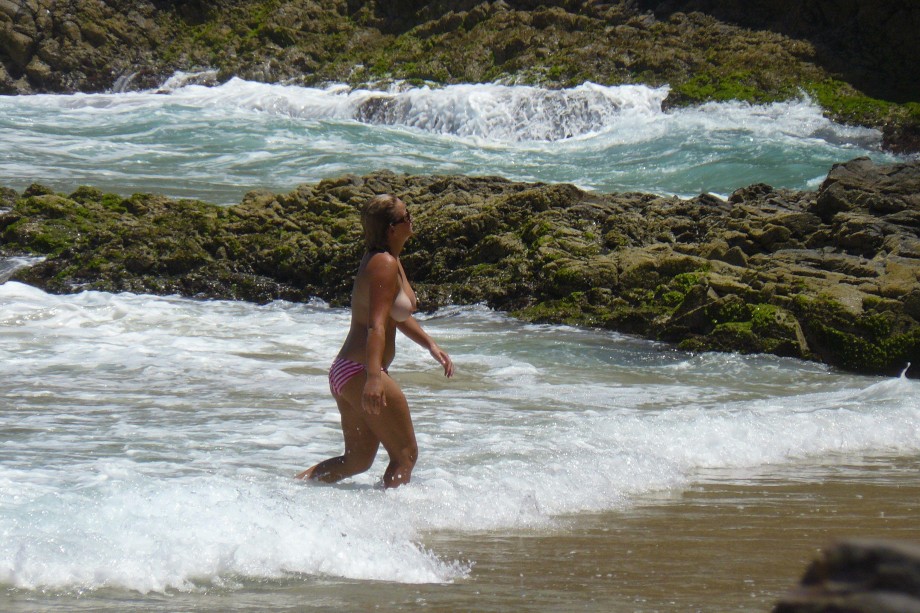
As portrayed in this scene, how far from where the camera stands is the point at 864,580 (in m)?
1.07

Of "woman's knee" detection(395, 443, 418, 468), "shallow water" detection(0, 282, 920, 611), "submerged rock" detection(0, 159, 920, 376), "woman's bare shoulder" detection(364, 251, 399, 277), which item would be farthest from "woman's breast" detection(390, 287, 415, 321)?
"submerged rock" detection(0, 159, 920, 376)

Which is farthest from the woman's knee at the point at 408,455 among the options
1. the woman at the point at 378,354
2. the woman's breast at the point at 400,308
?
the woman's breast at the point at 400,308

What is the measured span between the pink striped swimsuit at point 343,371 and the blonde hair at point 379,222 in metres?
0.48

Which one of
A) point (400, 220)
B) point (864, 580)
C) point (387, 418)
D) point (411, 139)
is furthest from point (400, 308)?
point (411, 139)

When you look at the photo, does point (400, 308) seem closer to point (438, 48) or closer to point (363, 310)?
point (363, 310)

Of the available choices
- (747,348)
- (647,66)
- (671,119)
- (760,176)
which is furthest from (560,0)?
(747,348)

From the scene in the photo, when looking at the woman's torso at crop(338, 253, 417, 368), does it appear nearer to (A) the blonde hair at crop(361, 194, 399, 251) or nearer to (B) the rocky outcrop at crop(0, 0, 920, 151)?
(A) the blonde hair at crop(361, 194, 399, 251)

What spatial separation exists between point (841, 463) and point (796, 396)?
1.72 m

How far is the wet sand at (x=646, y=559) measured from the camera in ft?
10.7

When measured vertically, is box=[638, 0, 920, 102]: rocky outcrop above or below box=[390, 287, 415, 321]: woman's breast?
above

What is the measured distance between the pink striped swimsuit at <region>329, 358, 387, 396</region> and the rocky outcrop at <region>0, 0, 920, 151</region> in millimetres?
24644

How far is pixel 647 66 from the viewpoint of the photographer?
103ft

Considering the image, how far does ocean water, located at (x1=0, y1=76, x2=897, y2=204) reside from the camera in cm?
2089

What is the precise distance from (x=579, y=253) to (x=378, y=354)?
7.42 meters
